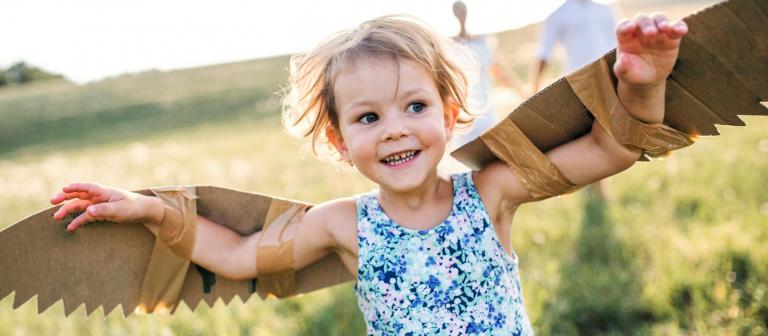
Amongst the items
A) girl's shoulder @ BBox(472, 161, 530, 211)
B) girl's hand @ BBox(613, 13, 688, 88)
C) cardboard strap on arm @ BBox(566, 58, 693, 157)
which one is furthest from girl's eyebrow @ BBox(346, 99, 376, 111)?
girl's hand @ BBox(613, 13, 688, 88)

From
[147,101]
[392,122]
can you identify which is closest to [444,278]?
[392,122]

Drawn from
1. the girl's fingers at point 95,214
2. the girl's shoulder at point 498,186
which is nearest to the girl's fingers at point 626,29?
the girl's shoulder at point 498,186

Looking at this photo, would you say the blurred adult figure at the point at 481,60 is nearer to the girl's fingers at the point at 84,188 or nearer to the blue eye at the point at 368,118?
the blue eye at the point at 368,118

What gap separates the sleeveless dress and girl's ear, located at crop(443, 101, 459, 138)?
28 cm

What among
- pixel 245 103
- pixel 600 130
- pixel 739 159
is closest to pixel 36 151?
pixel 245 103

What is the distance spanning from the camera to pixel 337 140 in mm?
2443

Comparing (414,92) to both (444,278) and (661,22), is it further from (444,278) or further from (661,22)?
(661,22)

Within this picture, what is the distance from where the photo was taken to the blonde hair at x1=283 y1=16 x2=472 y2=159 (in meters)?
2.21

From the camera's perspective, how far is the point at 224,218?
2.46 metres

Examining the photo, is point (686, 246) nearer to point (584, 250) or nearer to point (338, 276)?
point (584, 250)

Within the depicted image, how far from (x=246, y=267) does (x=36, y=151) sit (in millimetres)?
27571

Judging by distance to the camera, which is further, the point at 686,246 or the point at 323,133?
the point at 686,246

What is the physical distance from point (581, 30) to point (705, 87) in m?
4.22

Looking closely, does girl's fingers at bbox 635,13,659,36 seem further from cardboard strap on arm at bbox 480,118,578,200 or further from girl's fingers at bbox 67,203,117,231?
girl's fingers at bbox 67,203,117,231
